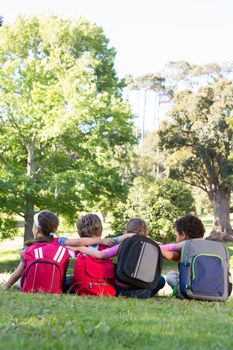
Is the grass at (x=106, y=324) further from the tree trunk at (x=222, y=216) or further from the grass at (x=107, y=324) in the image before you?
the tree trunk at (x=222, y=216)

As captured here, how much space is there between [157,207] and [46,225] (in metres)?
20.3

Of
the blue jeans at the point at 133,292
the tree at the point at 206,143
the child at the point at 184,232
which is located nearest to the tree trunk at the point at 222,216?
the tree at the point at 206,143

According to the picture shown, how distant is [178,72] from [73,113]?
38446mm

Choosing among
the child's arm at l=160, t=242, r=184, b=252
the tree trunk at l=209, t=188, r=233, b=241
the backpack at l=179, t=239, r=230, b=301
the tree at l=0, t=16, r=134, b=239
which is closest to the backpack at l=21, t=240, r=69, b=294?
the child's arm at l=160, t=242, r=184, b=252

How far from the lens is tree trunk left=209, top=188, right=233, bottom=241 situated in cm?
3888

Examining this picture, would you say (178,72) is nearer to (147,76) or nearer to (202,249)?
(147,76)

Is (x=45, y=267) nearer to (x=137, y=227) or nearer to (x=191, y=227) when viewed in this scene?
(x=137, y=227)

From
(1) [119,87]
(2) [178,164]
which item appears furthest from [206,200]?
(1) [119,87]

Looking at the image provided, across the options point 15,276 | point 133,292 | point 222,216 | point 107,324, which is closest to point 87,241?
point 133,292

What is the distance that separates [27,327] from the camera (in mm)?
3699

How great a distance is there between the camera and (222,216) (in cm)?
3897

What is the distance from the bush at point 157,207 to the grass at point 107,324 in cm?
2041

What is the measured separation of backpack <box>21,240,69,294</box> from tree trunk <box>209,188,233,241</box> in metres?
33.4

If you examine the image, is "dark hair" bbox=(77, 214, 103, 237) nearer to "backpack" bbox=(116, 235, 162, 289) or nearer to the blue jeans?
"backpack" bbox=(116, 235, 162, 289)
